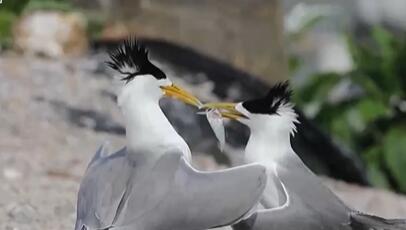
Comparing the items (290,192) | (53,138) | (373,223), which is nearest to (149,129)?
(290,192)

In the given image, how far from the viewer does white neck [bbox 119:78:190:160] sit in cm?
238

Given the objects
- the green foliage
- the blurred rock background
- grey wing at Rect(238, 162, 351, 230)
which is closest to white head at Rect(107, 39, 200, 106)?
grey wing at Rect(238, 162, 351, 230)

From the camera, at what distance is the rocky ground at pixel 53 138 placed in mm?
3994

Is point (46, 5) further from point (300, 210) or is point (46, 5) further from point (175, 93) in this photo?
point (300, 210)

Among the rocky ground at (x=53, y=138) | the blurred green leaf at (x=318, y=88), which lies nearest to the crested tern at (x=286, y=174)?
the rocky ground at (x=53, y=138)

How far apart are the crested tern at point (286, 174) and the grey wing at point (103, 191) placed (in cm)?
25

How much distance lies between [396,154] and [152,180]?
496 centimetres

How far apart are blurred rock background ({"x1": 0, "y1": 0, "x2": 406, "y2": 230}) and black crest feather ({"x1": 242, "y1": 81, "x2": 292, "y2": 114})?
7.77ft

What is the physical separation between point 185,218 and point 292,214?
8.4 inches

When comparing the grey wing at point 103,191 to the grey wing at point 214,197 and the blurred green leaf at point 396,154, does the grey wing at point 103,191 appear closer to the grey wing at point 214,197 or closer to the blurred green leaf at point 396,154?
the grey wing at point 214,197

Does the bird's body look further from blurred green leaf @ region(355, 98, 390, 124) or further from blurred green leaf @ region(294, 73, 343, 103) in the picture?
blurred green leaf @ region(294, 73, 343, 103)

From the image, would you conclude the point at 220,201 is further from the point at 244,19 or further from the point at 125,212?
the point at 244,19

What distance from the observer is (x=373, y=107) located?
7.74 meters

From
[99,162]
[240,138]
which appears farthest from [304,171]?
[240,138]
